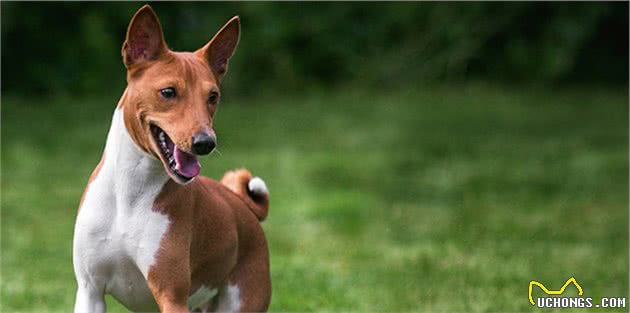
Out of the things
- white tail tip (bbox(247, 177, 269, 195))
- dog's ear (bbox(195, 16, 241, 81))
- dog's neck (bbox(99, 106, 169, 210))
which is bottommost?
white tail tip (bbox(247, 177, 269, 195))

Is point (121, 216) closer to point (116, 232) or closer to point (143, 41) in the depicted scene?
point (116, 232)

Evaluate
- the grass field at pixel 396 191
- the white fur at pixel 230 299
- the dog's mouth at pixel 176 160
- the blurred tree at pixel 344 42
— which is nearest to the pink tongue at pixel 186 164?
the dog's mouth at pixel 176 160

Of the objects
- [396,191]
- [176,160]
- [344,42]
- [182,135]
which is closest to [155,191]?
[176,160]

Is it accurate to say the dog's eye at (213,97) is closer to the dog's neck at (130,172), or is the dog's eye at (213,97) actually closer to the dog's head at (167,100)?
the dog's head at (167,100)

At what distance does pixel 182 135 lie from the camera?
3967 millimetres

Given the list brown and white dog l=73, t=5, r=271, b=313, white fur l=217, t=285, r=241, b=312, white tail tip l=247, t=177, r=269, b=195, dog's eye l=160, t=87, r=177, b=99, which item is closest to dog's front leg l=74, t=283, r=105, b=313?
brown and white dog l=73, t=5, r=271, b=313

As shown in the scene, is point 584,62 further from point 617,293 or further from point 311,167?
point 617,293

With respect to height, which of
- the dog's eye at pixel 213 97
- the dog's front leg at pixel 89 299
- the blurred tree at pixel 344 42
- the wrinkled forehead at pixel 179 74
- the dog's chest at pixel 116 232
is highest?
the blurred tree at pixel 344 42

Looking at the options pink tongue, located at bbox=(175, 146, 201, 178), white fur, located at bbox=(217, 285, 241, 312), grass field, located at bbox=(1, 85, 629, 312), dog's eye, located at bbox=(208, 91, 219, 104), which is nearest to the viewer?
pink tongue, located at bbox=(175, 146, 201, 178)

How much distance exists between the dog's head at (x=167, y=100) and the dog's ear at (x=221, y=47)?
0.05m

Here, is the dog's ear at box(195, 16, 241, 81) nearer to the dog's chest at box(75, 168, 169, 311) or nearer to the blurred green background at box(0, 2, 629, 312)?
the dog's chest at box(75, 168, 169, 311)

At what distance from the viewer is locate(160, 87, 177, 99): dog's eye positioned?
407 cm

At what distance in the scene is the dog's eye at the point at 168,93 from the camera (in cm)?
407

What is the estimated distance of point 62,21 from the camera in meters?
13.6
